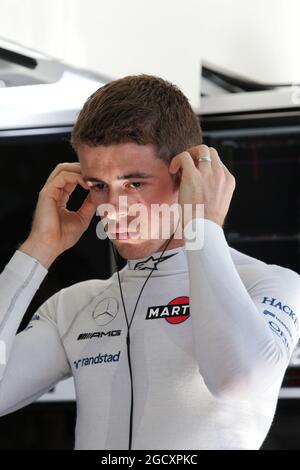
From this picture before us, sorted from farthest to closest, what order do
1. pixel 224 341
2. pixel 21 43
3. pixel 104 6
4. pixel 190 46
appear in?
pixel 190 46 → pixel 104 6 → pixel 21 43 → pixel 224 341

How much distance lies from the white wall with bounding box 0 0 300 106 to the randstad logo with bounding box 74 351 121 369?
47 centimetres

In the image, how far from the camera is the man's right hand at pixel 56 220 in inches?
41.0

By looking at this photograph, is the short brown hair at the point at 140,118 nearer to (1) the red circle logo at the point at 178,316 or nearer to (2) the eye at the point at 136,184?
(2) the eye at the point at 136,184

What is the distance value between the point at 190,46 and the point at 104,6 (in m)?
0.29

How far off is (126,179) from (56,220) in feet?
0.50

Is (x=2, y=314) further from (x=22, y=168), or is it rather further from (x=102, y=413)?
(x=22, y=168)

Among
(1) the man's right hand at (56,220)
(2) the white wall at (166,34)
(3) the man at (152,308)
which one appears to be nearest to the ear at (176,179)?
(3) the man at (152,308)

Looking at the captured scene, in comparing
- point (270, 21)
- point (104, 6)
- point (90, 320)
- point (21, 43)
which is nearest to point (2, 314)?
point (90, 320)

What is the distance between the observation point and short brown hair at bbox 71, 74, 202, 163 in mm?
957

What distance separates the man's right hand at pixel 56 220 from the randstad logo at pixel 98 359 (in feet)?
0.39

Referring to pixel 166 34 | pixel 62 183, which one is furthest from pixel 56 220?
pixel 166 34

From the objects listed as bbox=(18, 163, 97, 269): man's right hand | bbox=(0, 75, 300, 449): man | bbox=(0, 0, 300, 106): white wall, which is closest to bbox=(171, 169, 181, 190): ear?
bbox=(0, 75, 300, 449): man

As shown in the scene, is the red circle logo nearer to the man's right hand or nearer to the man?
the man

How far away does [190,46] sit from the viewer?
169 centimetres
